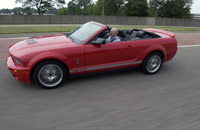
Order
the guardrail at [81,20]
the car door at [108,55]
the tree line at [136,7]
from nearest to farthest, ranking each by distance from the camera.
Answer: the car door at [108,55]
the guardrail at [81,20]
the tree line at [136,7]

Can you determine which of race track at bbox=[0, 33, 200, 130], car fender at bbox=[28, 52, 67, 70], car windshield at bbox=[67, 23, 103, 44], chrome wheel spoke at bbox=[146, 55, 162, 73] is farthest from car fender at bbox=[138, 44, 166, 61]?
car fender at bbox=[28, 52, 67, 70]

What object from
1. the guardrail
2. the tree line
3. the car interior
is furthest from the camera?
the tree line

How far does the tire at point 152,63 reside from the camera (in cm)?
479

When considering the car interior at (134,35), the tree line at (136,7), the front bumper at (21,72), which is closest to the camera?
the front bumper at (21,72)

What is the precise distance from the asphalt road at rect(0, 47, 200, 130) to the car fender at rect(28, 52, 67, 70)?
0.65 m

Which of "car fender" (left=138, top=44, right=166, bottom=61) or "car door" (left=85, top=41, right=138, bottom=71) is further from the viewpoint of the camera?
"car fender" (left=138, top=44, right=166, bottom=61)

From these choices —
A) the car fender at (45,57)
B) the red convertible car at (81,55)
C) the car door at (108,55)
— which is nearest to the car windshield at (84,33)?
the red convertible car at (81,55)

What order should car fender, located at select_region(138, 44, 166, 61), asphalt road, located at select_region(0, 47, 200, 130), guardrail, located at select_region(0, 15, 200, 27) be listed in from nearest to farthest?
1. asphalt road, located at select_region(0, 47, 200, 130)
2. car fender, located at select_region(138, 44, 166, 61)
3. guardrail, located at select_region(0, 15, 200, 27)

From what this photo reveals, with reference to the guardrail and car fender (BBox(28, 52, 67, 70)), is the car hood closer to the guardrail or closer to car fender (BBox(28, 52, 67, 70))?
car fender (BBox(28, 52, 67, 70))

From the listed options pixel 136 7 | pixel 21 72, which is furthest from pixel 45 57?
pixel 136 7

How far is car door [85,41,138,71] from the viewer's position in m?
3.98

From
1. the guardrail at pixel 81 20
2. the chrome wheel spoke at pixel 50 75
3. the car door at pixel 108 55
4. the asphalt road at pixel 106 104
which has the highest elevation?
the guardrail at pixel 81 20

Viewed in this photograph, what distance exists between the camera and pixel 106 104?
3305 mm

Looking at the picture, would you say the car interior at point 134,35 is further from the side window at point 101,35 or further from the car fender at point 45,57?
the car fender at point 45,57
